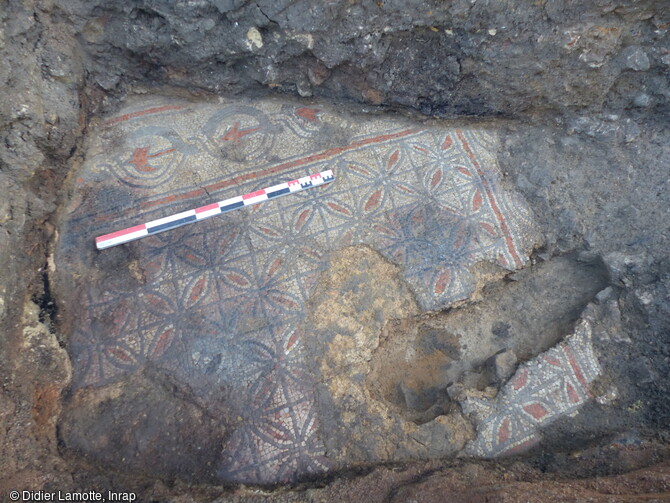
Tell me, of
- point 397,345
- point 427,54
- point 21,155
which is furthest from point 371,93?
point 21,155

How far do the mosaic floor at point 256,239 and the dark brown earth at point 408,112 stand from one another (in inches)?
5.6

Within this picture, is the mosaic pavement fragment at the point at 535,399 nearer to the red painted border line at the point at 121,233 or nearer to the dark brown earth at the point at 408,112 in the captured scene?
the dark brown earth at the point at 408,112

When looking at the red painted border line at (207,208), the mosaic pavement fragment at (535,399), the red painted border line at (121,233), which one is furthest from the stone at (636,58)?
the red painted border line at (121,233)

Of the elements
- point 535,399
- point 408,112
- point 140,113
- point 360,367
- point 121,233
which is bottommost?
point 535,399

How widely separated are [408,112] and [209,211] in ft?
5.10

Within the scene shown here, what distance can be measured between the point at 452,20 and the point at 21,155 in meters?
2.65

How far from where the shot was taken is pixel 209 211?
3031mm

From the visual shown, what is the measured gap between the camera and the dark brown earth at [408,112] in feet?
7.55

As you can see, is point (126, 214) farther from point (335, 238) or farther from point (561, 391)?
point (561, 391)

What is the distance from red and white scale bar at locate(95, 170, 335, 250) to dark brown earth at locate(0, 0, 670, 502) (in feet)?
1.34

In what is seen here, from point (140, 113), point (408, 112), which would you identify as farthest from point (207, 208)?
point (408, 112)

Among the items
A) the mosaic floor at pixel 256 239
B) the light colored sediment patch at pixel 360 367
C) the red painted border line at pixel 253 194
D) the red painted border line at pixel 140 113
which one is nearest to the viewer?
the light colored sediment patch at pixel 360 367

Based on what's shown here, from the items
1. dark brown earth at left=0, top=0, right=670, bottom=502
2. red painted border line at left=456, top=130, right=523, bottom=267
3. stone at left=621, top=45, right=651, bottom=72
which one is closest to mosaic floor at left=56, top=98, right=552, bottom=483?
red painted border line at left=456, top=130, right=523, bottom=267

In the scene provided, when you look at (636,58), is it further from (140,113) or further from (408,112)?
(140,113)
